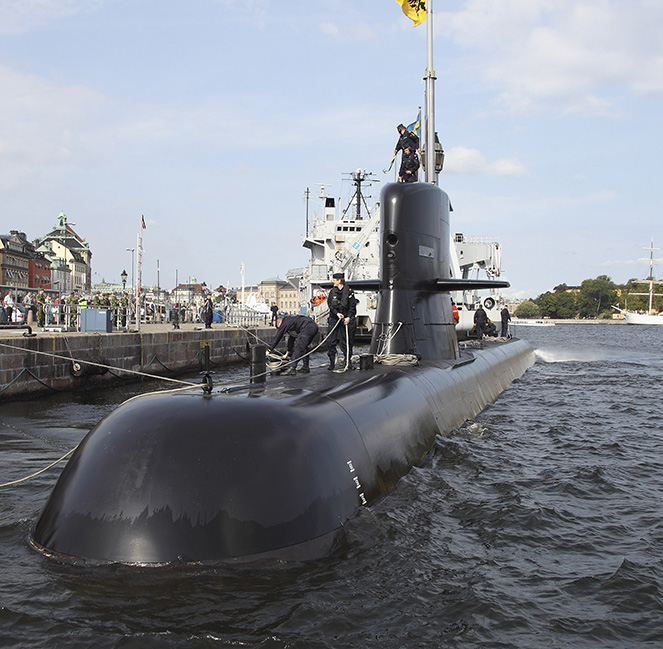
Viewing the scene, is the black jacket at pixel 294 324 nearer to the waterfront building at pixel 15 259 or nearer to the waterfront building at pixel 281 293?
the waterfront building at pixel 15 259

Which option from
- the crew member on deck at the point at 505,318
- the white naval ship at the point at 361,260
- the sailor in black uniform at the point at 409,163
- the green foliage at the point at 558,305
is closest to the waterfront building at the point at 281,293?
the green foliage at the point at 558,305

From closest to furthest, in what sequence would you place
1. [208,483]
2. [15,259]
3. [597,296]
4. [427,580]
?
[208,483] → [427,580] → [15,259] → [597,296]

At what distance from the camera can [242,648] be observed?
3746 mm

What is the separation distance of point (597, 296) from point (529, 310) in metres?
20.7

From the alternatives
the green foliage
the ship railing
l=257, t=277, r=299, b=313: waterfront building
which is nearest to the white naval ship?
the ship railing

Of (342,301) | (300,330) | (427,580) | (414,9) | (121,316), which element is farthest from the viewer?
(121,316)

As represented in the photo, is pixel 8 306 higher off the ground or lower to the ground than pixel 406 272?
lower

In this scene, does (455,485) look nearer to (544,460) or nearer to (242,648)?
(544,460)

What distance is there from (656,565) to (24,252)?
81.2 meters

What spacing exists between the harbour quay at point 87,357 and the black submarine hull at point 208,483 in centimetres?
433

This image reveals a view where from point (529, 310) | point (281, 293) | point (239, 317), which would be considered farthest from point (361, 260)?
point (529, 310)

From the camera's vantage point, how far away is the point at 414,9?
17.4m

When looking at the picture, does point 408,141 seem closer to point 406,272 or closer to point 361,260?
point 406,272

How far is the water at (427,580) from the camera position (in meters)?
3.97
